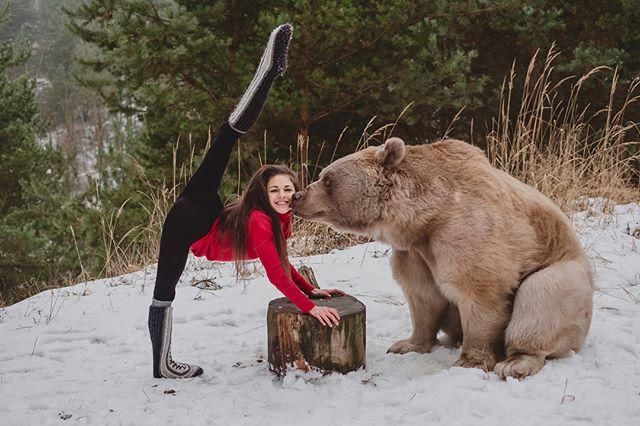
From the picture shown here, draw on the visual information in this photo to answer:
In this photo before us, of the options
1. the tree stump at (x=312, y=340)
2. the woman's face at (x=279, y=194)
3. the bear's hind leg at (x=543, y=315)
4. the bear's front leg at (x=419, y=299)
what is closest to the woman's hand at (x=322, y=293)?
the tree stump at (x=312, y=340)

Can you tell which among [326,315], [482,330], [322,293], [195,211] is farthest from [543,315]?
[195,211]

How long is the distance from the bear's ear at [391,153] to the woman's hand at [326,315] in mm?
780

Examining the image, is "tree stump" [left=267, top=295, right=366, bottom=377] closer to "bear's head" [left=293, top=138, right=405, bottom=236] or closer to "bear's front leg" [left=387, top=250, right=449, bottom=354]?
"bear's front leg" [left=387, top=250, right=449, bottom=354]

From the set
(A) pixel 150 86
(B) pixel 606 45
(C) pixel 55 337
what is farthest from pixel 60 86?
(C) pixel 55 337

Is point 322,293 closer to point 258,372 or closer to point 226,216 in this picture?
point 258,372

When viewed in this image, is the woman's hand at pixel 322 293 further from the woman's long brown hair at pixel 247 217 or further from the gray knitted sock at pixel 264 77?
the gray knitted sock at pixel 264 77

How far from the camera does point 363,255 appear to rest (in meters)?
5.17

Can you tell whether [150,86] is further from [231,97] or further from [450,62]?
[450,62]

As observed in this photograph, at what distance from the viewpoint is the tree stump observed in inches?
114

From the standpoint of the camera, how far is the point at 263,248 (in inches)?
112

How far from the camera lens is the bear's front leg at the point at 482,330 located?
2.80 m

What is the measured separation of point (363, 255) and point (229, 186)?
3.07 m

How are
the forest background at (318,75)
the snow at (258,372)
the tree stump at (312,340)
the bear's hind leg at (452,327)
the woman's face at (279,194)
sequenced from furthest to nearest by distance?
the forest background at (318,75) < the bear's hind leg at (452,327) < the woman's face at (279,194) < the tree stump at (312,340) < the snow at (258,372)

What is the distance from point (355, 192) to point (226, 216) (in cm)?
68
